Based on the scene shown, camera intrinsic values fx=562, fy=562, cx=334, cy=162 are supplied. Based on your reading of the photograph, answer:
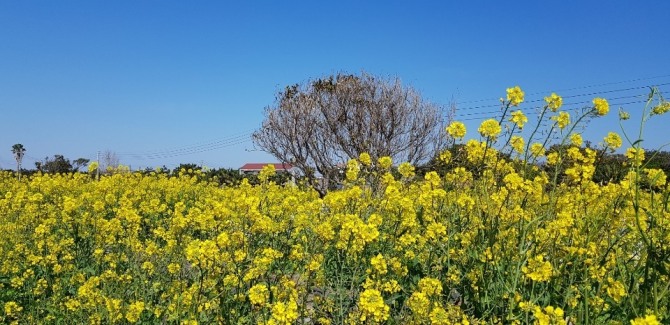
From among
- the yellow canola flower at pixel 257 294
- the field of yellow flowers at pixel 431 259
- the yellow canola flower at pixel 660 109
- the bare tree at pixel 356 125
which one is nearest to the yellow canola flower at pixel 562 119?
the field of yellow flowers at pixel 431 259

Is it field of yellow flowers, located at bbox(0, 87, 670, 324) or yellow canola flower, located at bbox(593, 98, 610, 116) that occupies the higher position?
yellow canola flower, located at bbox(593, 98, 610, 116)

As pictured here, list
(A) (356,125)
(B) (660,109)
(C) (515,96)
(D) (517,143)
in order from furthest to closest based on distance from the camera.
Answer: (A) (356,125)
(D) (517,143)
(C) (515,96)
(B) (660,109)

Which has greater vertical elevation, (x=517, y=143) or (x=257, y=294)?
(x=517, y=143)

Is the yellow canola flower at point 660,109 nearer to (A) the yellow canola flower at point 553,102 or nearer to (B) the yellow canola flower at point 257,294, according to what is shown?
(A) the yellow canola flower at point 553,102

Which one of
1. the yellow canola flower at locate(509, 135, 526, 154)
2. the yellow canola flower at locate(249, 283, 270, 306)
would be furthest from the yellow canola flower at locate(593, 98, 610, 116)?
the yellow canola flower at locate(249, 283, 270, 306)

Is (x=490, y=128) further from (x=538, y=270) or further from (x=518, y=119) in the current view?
(x=538, y=270)

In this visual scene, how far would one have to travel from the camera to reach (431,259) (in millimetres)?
3988

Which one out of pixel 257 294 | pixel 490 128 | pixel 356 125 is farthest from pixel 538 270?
pixel 356 125

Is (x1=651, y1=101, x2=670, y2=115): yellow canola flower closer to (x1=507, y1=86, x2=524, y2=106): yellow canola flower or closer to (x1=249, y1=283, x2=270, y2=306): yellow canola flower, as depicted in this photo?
(x1=507, y1=86, x2=524, y2=106): yellow canola flower

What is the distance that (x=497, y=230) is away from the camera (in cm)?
318

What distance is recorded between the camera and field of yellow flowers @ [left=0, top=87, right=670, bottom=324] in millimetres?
2723

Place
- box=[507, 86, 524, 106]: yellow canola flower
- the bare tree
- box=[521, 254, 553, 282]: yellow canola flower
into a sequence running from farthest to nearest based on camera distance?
the bare tree, box=[507, 86, 524, 106]: yellow canola flower, box=[521, 254, 553, 282]: yellow canola flower

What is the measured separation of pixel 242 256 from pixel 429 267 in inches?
55.4

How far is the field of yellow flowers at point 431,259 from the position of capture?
107 inches
